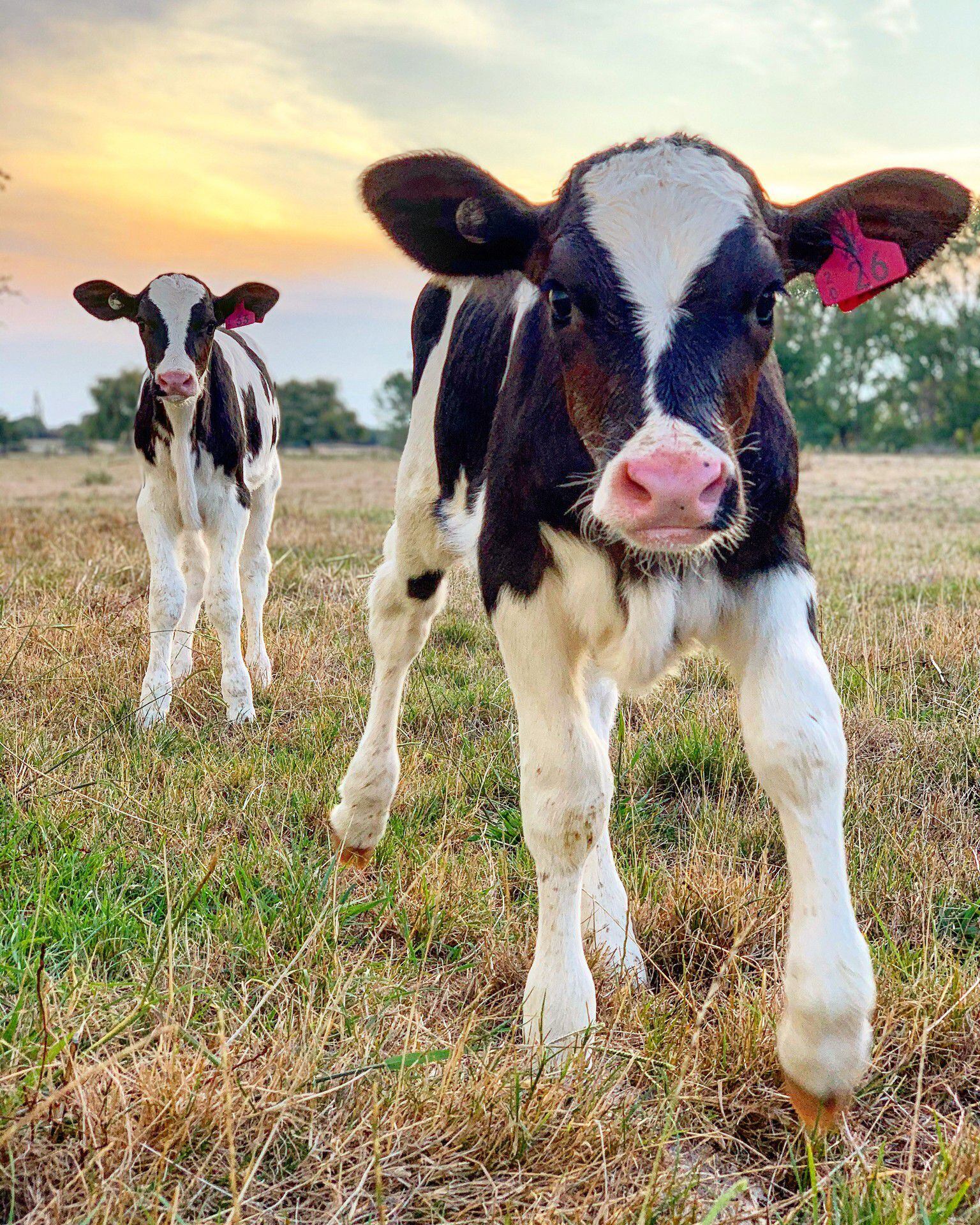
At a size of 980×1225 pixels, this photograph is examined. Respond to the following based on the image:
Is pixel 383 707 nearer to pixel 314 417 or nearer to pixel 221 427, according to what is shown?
pixel 221 427

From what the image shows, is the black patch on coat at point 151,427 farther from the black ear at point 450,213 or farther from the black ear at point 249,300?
the black ear at point 450,213

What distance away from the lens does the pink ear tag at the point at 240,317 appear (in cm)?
668

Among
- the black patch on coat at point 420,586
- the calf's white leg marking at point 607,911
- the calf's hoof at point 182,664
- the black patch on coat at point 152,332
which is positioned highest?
the black patch on coat at point 152,332

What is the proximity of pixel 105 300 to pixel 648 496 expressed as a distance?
17.6 feet

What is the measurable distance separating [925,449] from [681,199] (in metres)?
64.5

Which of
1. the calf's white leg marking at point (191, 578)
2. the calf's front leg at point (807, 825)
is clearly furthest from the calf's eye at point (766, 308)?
the calf's white leg marking at point (191, 578)

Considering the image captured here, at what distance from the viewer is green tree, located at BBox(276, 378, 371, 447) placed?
70688mm

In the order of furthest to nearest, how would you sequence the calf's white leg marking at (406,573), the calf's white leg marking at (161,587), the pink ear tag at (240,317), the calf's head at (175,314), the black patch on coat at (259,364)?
the black patch on coat at (259,364), the pink ear tag at (240,317), the calf's head at (175,314), the calf's white leg marking at (161,587), the calf's white leg marking at (406,573)

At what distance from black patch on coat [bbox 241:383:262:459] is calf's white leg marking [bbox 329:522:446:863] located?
124 inches

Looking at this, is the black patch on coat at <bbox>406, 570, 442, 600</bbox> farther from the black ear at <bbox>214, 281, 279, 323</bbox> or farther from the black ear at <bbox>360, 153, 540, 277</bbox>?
the black ear at <bbox>214, 281, 279, 323</bbox>

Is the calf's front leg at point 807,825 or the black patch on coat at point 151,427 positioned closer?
the calf's front leg at point 807,825

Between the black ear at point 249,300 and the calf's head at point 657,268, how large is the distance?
3870mm

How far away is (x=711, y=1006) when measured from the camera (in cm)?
258

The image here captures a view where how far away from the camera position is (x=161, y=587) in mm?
6051
